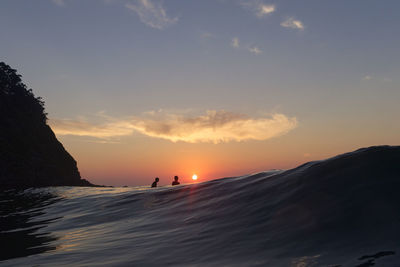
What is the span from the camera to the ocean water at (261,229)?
Result: 4.45 meters

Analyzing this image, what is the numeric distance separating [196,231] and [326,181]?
12.3 ft

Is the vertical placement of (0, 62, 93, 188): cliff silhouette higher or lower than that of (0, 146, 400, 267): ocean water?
higher

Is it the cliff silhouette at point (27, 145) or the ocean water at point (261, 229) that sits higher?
the cliff silhouette at point (27, 145)

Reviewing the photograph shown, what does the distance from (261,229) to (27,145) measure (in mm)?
70048

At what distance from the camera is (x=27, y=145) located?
6425cm

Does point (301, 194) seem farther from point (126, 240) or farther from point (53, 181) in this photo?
point (53, 181)

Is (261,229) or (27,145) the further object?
(27,145)

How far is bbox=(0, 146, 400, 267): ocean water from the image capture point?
14.6ft

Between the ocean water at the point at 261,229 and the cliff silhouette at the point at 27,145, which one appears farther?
the cliff silhouette at the point at 27,145

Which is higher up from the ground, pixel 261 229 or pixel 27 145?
pixel 27 145

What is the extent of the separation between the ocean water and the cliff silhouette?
53922mm

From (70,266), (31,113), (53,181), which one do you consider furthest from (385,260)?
(31,113)

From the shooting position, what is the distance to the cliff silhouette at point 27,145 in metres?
57.5

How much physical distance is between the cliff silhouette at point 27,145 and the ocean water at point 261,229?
5392 centimetres
